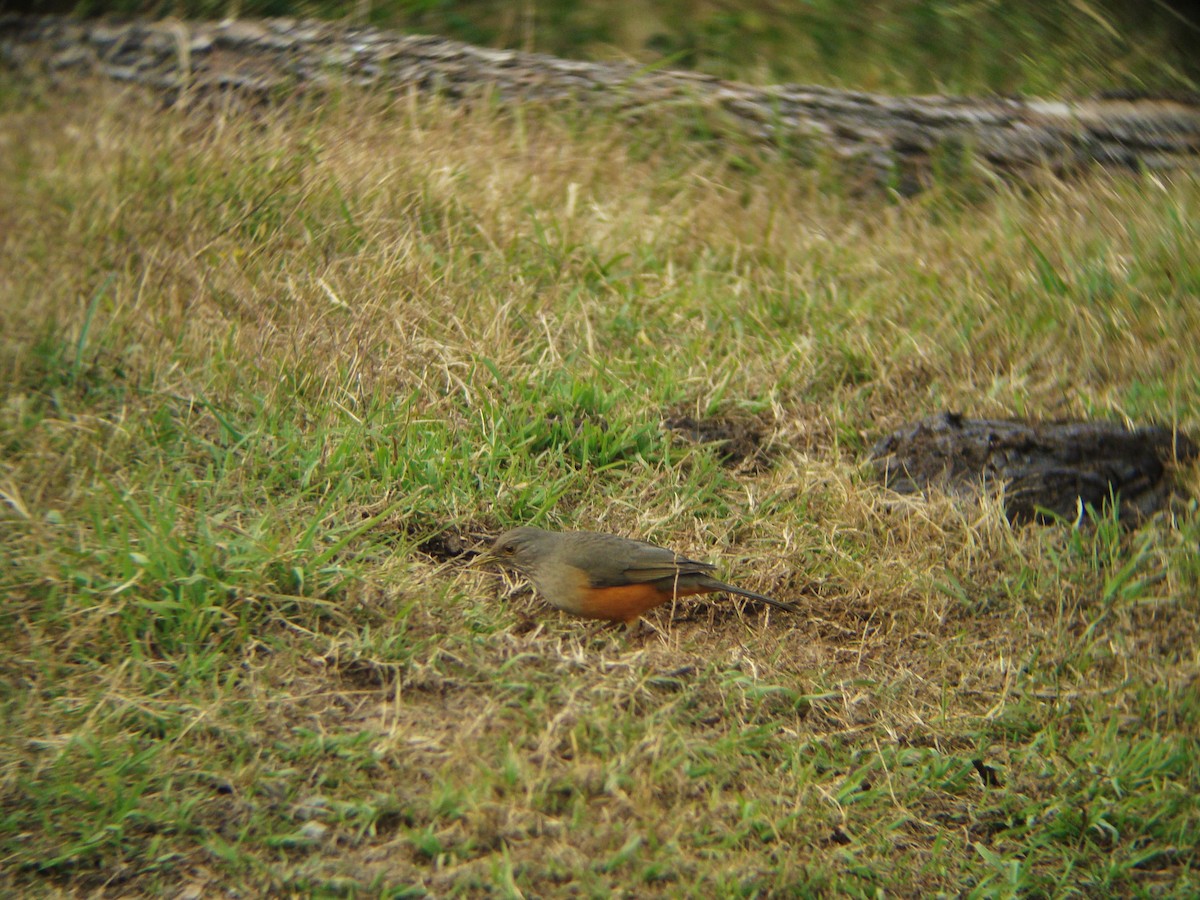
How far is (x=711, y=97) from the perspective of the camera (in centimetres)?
631

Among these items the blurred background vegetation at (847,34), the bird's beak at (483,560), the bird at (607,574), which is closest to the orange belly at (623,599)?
the bird at (607,574)

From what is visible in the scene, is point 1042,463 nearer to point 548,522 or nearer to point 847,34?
point 548,522

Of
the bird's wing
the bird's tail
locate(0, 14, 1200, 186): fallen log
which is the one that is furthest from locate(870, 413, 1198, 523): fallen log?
locate(0, 14, 1200, 186): fallen log

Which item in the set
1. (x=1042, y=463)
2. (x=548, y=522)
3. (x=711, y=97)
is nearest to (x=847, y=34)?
(x=711, y=97)

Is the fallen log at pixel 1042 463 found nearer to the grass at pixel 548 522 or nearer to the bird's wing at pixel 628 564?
the grass at pixel 548 522

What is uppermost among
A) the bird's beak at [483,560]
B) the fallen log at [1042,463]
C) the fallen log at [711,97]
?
the fallen log at [711,97]

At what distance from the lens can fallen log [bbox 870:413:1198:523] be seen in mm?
4047

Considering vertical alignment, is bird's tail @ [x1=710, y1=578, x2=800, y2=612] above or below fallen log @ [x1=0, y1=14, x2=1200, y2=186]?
below

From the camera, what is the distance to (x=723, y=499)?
421cm

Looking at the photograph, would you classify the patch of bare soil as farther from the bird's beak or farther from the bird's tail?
the bird's beak

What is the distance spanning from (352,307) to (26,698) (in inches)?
82.2

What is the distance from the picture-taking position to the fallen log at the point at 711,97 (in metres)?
5.92

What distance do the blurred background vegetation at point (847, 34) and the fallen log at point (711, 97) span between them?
0.36 metres

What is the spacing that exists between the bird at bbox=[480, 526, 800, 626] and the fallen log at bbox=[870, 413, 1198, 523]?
96 centimetres
